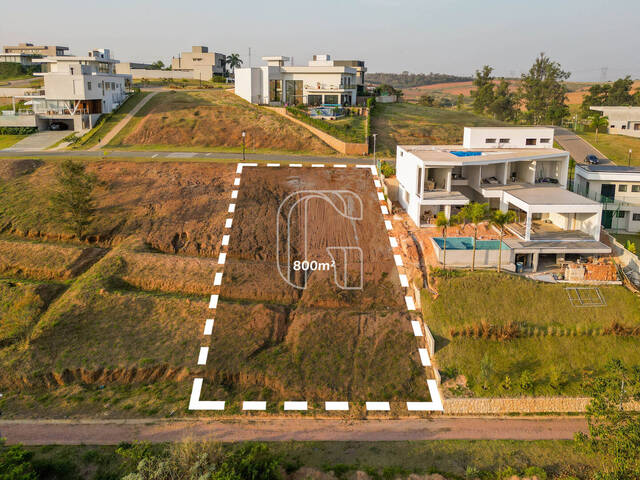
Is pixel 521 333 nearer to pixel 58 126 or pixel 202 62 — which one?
pixel 58 126

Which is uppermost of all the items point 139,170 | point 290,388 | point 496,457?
point 139,170

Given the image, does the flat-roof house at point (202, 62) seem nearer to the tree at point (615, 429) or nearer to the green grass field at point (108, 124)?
the green grass field at point (108, 124)

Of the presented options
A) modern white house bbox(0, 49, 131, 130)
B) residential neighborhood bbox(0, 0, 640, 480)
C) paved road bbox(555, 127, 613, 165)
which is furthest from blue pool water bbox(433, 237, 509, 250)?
modern white house bbox(0, 49, 131, 130)

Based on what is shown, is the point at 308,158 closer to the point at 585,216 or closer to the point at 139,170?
the point at 139,170

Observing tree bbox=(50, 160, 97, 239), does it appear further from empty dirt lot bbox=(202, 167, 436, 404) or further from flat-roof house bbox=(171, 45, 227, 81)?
flat-roof house bbox=(171, 45, 227, 81)

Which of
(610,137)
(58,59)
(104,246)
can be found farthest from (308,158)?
(58,59)

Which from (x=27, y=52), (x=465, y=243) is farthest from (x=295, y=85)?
(x=27, y=52)

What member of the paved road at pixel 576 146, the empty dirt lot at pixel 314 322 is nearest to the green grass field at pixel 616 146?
the paved road at pixel 576 146
